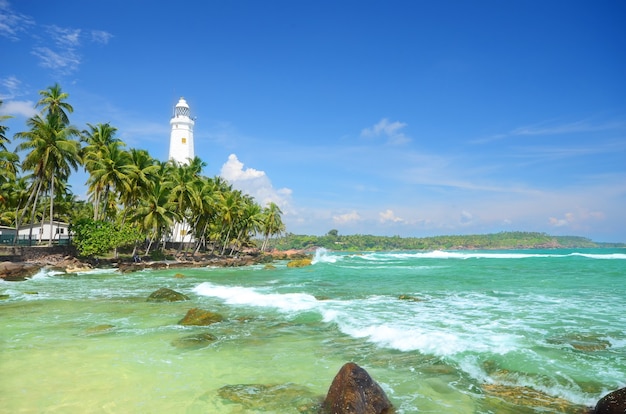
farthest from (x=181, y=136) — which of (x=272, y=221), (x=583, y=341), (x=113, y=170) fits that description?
(x=583, y=341)

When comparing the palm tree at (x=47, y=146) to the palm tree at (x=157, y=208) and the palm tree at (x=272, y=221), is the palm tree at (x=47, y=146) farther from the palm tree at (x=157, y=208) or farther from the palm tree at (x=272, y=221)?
the palm tree at (x=272, y=221)

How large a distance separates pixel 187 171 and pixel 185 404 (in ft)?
136

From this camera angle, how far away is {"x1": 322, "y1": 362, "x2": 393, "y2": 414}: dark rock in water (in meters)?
5.32

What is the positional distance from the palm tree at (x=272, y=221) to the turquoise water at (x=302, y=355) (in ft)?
181

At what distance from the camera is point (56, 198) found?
4716cm

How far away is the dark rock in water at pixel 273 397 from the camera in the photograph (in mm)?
5656

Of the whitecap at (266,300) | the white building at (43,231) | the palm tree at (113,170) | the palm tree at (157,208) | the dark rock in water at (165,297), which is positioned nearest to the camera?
the whitecap at (266,300)

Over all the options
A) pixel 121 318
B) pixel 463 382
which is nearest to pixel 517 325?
pixel 463 382

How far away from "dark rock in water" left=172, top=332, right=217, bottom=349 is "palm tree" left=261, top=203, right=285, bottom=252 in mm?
59617

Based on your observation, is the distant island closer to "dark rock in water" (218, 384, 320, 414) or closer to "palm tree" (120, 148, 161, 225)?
"palm tree" (120, 148, 161, 225)

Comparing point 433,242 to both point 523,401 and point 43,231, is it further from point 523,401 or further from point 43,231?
point 523,401

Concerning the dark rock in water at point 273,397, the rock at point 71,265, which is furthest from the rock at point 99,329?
the rock at point 71,265

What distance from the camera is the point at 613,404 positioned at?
16.7ft

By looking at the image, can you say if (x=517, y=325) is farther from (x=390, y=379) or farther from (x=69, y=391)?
(x=69, y=391)
